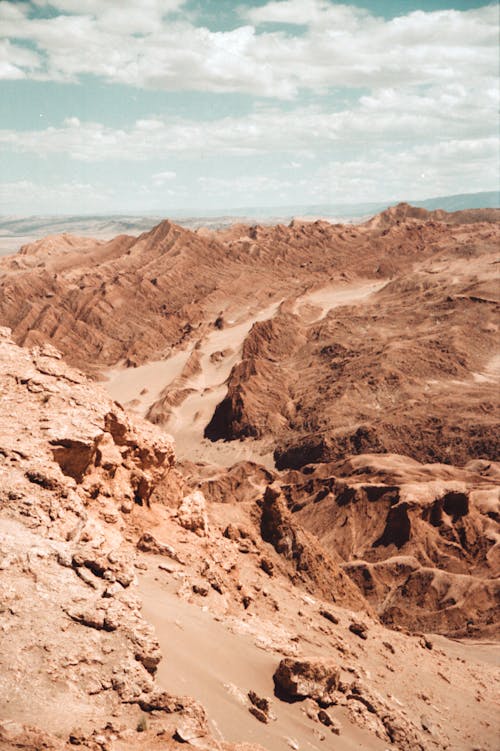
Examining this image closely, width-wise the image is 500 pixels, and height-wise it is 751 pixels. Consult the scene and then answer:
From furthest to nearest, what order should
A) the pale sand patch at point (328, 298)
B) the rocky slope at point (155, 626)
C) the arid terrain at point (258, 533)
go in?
the pale sand patch at point (328, 298) < the arid terrain at point (258, 533) < the rocky slope at point (155, 626)

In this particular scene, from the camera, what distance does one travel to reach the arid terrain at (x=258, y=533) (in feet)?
23.0

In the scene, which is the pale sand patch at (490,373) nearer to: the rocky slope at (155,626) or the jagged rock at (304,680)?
the rocky slope at (155,626)

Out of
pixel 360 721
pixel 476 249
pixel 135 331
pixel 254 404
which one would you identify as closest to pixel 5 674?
pixel 360 721

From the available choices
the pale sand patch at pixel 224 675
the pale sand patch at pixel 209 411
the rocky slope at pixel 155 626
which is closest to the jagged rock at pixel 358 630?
the rocky slope at pixel 155 626

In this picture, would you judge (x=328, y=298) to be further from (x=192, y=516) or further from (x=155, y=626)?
(x=155, y=626)

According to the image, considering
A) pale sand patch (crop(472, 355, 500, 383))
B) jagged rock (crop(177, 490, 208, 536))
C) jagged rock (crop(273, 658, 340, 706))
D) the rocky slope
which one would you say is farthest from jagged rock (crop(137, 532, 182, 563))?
pale sand patch (crop(472, 355, 500, 383))

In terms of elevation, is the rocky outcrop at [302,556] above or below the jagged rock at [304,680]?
below

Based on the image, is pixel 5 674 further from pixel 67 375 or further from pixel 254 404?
pixel 254 404

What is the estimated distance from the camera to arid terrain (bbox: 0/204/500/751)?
23.0 feet

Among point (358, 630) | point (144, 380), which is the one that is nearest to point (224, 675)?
point (358, 630)

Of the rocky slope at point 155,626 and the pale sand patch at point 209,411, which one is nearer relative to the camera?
the rocky slope at point 155,626

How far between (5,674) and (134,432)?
318 inches

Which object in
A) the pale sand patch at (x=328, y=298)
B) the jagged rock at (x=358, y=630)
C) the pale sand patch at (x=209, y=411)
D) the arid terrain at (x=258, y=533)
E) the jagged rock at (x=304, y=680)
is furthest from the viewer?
the pale sand patch at (x=328, y=298)

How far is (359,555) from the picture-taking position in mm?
28641
